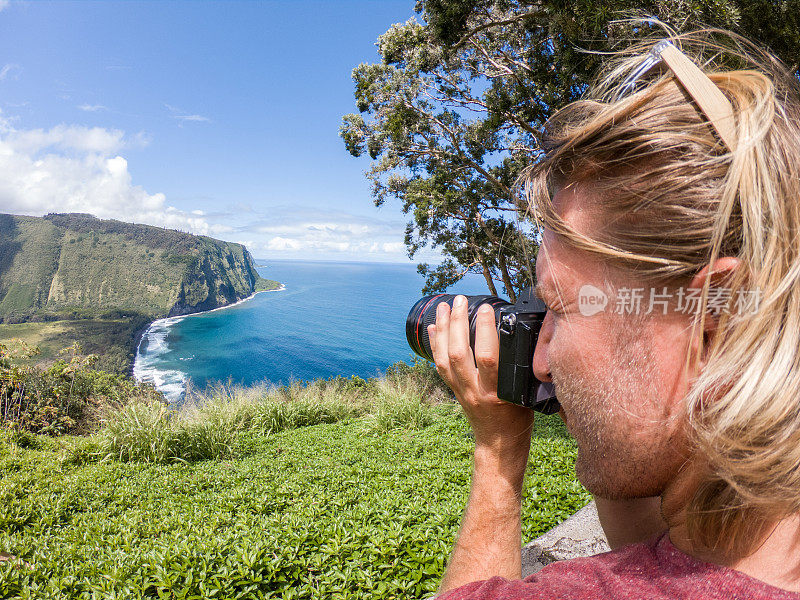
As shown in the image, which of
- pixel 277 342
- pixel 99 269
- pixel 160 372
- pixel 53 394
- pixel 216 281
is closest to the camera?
pixel 53 394

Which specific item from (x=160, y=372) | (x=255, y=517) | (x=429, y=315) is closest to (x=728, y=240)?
(x=429, y=315)

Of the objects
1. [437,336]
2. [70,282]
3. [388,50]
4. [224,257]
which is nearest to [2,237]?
[70,282]

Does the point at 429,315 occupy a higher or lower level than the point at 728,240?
lower

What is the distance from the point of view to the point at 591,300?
27.9 inches

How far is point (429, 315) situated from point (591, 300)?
73 cm

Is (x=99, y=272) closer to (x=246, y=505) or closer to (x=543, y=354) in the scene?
(x=246, y=505)

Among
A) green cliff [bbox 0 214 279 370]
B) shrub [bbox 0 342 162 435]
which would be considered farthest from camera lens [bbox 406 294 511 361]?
green cliff [bbox 0 214 279 370]

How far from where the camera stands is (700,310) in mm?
589

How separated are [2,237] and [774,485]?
12559 cm

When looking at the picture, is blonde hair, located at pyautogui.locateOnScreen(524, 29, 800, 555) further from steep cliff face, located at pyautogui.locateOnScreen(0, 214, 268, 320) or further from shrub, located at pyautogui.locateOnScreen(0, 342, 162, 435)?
steep cliff face, located at pyautogui.locateOnScreen(0, 214, 268, 320)

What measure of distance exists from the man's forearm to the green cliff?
82295 mm

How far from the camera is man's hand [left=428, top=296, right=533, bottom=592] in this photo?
3.21 ft

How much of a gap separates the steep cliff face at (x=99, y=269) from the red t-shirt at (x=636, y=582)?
9240cm

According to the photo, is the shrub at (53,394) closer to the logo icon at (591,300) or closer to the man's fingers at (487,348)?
the man's fingers at (487,348)
